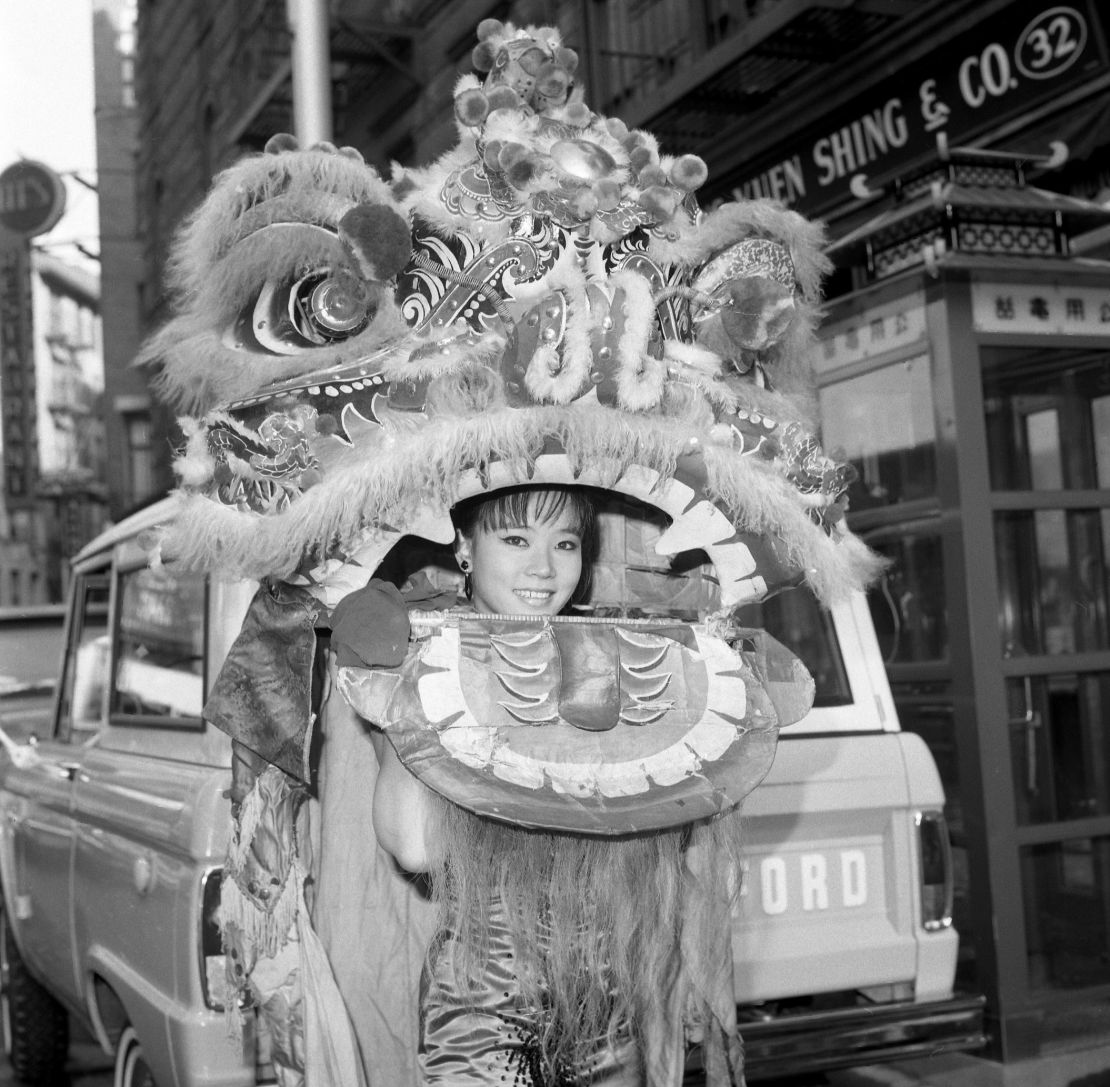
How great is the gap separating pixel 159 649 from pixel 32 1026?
235 centimetres

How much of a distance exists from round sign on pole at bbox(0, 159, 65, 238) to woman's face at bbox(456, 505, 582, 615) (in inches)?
804

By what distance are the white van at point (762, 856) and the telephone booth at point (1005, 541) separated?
0.95 meters

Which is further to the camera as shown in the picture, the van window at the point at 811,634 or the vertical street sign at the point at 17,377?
the vertical street sign at the point at 17,377

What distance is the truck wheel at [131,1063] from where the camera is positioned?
3693 millimetres

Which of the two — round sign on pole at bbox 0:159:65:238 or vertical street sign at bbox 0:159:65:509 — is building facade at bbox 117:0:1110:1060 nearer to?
round sign on pole at bbox 0:159:65:238

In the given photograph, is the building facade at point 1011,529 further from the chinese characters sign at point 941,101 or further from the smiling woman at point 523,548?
the smiling woman at point 523,548

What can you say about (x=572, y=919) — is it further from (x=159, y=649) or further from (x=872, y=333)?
(x=872, y=333)

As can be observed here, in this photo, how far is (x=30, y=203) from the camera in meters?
21.2

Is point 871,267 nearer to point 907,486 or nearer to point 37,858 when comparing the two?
point 907,486

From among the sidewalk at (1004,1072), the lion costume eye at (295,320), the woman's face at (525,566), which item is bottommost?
the sidewalk at (1004,1072)

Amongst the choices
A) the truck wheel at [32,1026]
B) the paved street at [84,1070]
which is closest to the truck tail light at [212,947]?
the truck wheel at [32,1026]

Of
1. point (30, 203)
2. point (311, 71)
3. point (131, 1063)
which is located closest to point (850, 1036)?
point (131, 1063)

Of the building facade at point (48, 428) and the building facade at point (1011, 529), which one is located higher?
the building facade at point (48, 428)

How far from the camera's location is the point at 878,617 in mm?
5629
